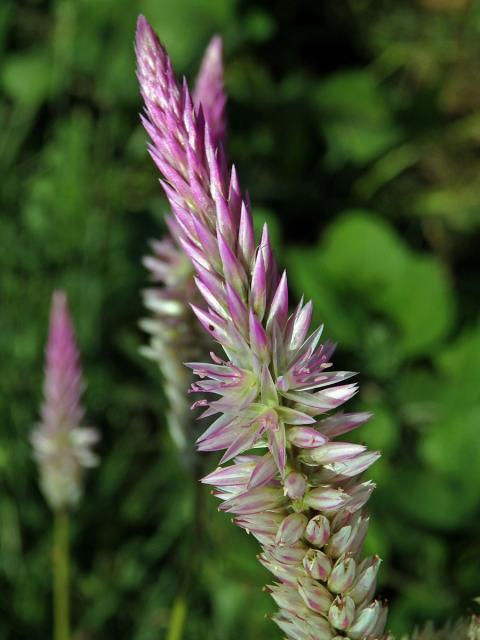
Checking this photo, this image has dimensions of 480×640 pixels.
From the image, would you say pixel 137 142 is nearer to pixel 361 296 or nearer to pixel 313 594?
pixel 361 296

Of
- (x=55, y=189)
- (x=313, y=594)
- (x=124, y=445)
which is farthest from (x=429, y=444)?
(x=313, y=594)

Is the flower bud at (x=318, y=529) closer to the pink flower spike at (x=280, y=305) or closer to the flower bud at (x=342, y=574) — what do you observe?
the flower bud at (x=342, y=574)

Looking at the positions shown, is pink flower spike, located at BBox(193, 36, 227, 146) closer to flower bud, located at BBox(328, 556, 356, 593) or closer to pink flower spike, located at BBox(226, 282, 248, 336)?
pink flower spike, located at BBox(226, 282, 248, 336)

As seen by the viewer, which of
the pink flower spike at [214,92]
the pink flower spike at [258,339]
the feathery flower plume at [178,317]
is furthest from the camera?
the feathery flower plume at [178,317]

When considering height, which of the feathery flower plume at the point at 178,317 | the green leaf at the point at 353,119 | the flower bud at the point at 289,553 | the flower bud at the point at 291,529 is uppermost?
the green leaf at the point at 353,119

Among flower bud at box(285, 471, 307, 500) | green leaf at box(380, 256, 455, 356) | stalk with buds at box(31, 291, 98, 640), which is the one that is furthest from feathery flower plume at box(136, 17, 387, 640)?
green leaf at box(380, 256, 455, 356)

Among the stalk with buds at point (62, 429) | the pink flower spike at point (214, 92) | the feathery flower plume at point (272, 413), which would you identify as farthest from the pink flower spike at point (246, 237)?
the stalk with buds at point (62, 429)

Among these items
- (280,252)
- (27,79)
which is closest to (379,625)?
(280,252)
